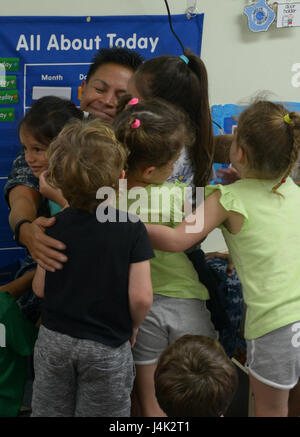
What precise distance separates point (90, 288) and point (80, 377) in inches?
9.3

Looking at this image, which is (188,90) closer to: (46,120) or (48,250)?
(46,120)

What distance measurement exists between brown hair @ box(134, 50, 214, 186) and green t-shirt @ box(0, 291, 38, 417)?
Result: 0.71 metres

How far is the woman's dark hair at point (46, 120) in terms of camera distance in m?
1.59

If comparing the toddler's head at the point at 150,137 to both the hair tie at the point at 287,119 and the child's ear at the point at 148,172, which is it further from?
the hair tie at the point at 287,119

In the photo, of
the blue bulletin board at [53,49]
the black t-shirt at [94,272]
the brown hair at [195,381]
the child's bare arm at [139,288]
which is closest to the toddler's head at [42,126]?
the black t-shirt at [94,272]

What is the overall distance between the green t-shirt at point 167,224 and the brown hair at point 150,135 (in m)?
0.08

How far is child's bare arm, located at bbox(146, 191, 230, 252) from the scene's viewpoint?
1.27 metres

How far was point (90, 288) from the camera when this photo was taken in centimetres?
114

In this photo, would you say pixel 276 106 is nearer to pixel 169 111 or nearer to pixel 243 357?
pixel 169 111

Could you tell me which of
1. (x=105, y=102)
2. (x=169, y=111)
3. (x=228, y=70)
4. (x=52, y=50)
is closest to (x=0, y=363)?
(x=169, y=111)

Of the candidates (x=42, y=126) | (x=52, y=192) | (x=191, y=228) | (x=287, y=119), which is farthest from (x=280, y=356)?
(x=42, y=126)

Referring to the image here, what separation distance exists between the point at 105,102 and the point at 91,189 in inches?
36.1

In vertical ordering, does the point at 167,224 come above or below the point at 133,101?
below
